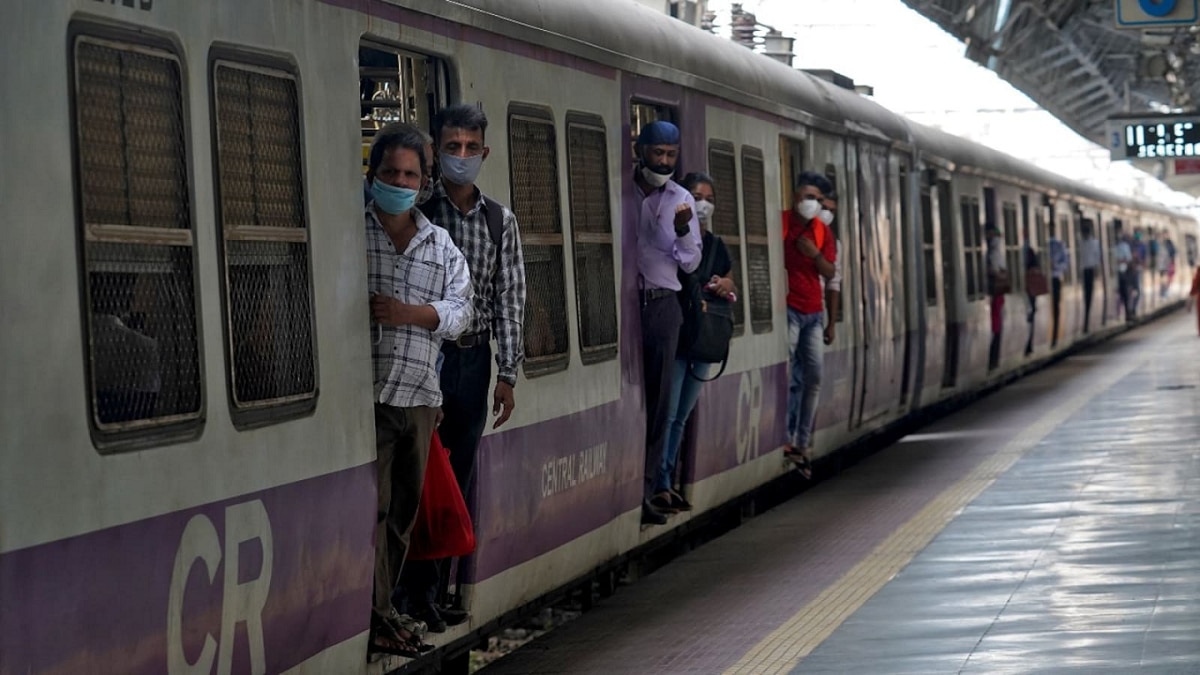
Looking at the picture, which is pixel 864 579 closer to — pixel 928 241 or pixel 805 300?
pixel 805 300

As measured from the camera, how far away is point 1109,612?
836 centimetres

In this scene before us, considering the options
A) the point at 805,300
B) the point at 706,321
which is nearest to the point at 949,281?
the point at 805,300

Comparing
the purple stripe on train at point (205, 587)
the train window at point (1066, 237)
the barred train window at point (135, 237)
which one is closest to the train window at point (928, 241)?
the train window at point (1066, 237)

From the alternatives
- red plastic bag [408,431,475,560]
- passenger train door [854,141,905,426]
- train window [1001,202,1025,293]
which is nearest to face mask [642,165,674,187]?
red plastic bag [408,431,475,560]

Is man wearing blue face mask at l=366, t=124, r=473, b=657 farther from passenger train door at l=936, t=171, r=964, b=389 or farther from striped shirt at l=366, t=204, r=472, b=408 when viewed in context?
passenger train door at l=936, t=171, r=964, b=389

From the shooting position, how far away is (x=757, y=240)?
12336mm

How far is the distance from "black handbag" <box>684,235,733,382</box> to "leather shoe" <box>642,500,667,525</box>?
762mm

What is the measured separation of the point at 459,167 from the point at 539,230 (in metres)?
1.21

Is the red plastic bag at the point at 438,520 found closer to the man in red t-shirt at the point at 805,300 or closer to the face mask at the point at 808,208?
the man in red t-shirt at the point at 805,300

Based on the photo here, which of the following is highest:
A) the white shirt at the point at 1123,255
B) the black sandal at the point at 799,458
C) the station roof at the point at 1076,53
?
the station roof at the point at 1076,53

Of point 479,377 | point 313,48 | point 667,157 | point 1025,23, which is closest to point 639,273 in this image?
point 667,157

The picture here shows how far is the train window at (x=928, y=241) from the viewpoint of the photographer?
19.0 m

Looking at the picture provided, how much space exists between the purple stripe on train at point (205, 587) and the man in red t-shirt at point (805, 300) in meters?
7.03

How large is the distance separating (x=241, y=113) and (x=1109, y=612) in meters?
4.36
